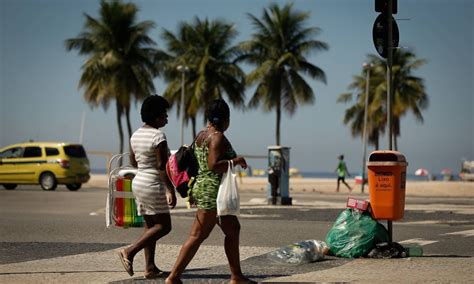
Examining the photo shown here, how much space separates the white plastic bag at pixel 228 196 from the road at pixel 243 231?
1630mm

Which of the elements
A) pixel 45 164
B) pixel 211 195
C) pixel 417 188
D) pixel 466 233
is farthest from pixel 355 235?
pixel 417 188

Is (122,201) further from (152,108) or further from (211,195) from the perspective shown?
(211,195)

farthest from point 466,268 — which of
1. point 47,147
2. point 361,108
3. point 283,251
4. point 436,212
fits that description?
point 361,108

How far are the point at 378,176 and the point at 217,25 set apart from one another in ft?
169

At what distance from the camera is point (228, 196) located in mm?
7617

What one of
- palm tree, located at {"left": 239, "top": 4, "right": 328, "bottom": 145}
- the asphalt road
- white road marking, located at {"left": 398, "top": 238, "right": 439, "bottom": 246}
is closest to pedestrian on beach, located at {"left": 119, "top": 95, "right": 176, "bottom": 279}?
the asphalt road

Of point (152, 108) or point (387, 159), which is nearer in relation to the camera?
point (152, 108)

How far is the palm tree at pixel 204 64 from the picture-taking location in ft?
201

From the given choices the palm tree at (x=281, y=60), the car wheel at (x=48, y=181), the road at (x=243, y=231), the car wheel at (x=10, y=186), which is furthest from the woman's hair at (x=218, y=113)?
the palm tree at (x=281, y=60)

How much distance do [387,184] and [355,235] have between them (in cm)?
93

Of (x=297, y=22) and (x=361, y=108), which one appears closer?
(x=297, y=22)

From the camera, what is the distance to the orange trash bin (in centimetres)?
1104

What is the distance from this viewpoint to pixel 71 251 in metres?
11.4

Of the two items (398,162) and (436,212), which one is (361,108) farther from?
(398,162)
